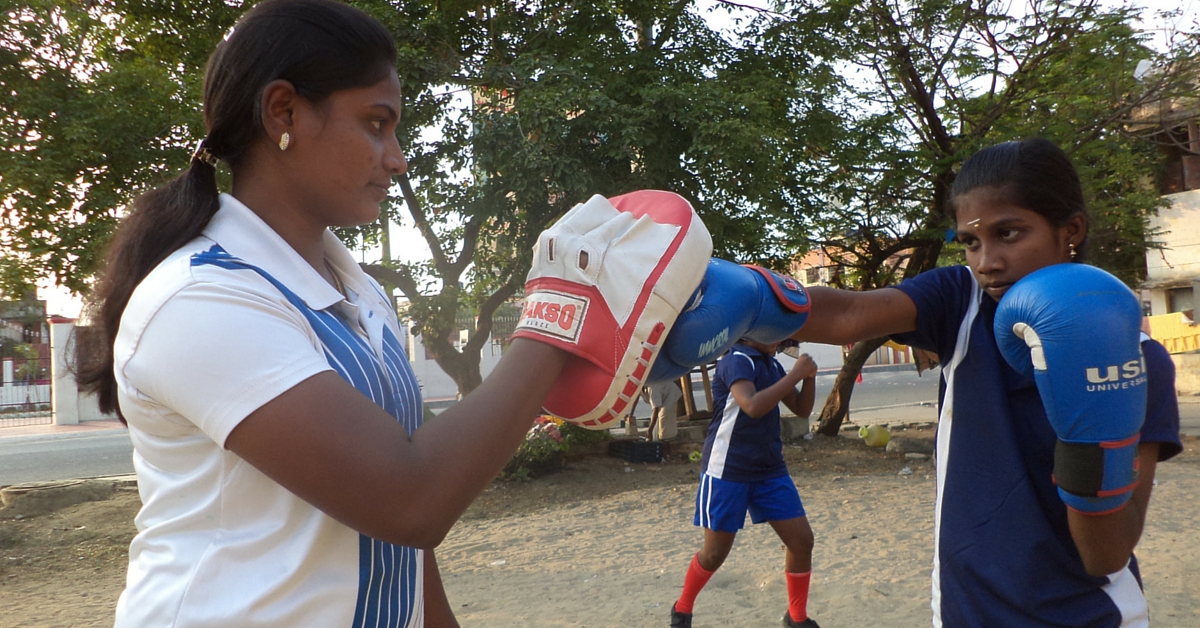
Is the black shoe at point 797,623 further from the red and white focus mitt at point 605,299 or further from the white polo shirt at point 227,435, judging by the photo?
the white polo shirt at point 227,435

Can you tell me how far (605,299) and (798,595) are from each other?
332cm

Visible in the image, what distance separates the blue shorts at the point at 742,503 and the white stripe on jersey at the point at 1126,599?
8.48 feet

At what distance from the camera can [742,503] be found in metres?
4.20

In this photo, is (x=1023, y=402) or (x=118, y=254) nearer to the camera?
(x=118, y=254)

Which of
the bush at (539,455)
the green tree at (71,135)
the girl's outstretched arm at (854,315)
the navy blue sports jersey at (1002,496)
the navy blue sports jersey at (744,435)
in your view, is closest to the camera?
the navy blue sports jersey at (1002,496)

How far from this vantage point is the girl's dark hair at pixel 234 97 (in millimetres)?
1075

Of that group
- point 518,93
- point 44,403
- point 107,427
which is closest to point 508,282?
point 518,93

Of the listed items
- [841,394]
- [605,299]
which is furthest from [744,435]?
[841,394]

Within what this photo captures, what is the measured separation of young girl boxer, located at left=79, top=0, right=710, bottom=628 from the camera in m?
0.92

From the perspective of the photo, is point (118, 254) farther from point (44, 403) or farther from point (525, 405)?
point (44, 403)

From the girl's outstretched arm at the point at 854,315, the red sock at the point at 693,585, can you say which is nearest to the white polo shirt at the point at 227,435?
the girl's outstretched arm at the point at 854,315

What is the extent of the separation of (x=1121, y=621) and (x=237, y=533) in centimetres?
150

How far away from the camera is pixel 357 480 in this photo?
3.01ft

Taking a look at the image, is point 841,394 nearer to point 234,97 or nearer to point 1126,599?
point 1126,599
